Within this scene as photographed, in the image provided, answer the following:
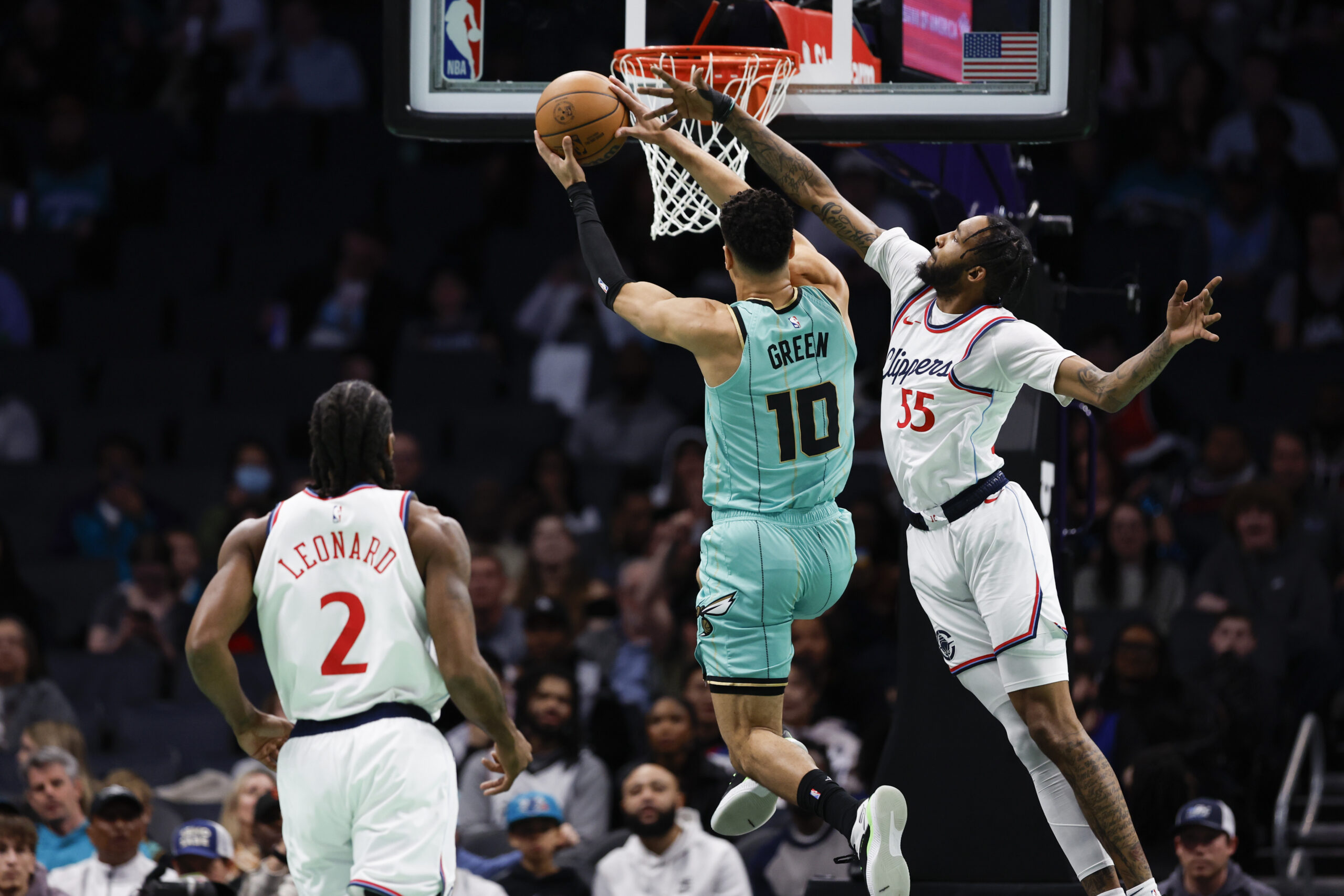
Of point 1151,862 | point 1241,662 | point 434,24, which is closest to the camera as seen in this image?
point 434,24

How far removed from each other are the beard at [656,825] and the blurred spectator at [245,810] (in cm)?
187

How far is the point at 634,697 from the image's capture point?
10.5m

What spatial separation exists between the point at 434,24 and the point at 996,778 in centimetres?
368

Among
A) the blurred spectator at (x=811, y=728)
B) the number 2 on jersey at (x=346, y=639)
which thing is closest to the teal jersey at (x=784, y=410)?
the number 2 on jersey at (x=346, y=639)

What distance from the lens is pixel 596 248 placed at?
6.43 metres

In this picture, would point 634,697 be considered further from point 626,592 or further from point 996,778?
point 996,778

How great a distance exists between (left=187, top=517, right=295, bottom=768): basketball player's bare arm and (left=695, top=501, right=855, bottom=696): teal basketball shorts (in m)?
1.49

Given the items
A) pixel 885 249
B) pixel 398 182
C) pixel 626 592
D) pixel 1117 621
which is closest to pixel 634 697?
pixel 626 592

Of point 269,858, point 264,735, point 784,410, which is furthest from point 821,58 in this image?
point 269,858

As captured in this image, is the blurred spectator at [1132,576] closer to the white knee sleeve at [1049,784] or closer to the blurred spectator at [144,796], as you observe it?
the white knee sleeve at [1049,784]

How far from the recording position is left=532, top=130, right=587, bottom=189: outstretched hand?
258 inches

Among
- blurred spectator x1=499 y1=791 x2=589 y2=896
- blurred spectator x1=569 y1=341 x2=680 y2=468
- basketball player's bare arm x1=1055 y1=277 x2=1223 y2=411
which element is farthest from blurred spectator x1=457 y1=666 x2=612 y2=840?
basketball player's bare arm x1=1055 y1=277 x2=1223 y2=411

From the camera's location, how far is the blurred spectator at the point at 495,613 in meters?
10.8

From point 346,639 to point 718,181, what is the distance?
210cm
